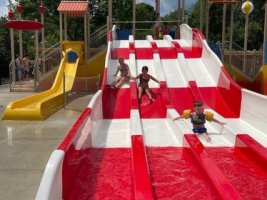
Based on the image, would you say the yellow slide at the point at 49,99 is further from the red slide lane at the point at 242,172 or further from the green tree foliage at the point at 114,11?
the green tree foliage at the point at 114,11

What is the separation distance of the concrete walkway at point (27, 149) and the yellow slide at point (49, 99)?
11.3 inches

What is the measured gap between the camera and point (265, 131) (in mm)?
6730

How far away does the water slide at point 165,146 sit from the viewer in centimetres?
409

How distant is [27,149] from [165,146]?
8.38 feet

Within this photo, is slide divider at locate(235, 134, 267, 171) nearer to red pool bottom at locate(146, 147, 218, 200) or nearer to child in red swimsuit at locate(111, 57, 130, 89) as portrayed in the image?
red pool bottom at locate(146, 147, 218, 200)

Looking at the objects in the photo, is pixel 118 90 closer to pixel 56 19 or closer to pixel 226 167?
pixel 226 167

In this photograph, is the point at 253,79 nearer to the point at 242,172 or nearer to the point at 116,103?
the point at 116,103

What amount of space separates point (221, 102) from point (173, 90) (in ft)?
4.02

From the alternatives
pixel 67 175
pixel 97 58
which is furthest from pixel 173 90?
pixel 97 58

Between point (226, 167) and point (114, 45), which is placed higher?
point (114, 45)

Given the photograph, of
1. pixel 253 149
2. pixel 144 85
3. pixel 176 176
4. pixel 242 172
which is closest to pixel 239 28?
pixel 144 85

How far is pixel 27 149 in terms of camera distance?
22.0 feet

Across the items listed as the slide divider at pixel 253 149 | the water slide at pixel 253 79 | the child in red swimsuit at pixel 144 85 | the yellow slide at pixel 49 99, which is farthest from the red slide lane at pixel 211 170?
the water slide at pixel 253 79

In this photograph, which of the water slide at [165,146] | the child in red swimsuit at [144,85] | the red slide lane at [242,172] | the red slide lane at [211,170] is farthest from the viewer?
the child in red swimsuit at [144,85]
